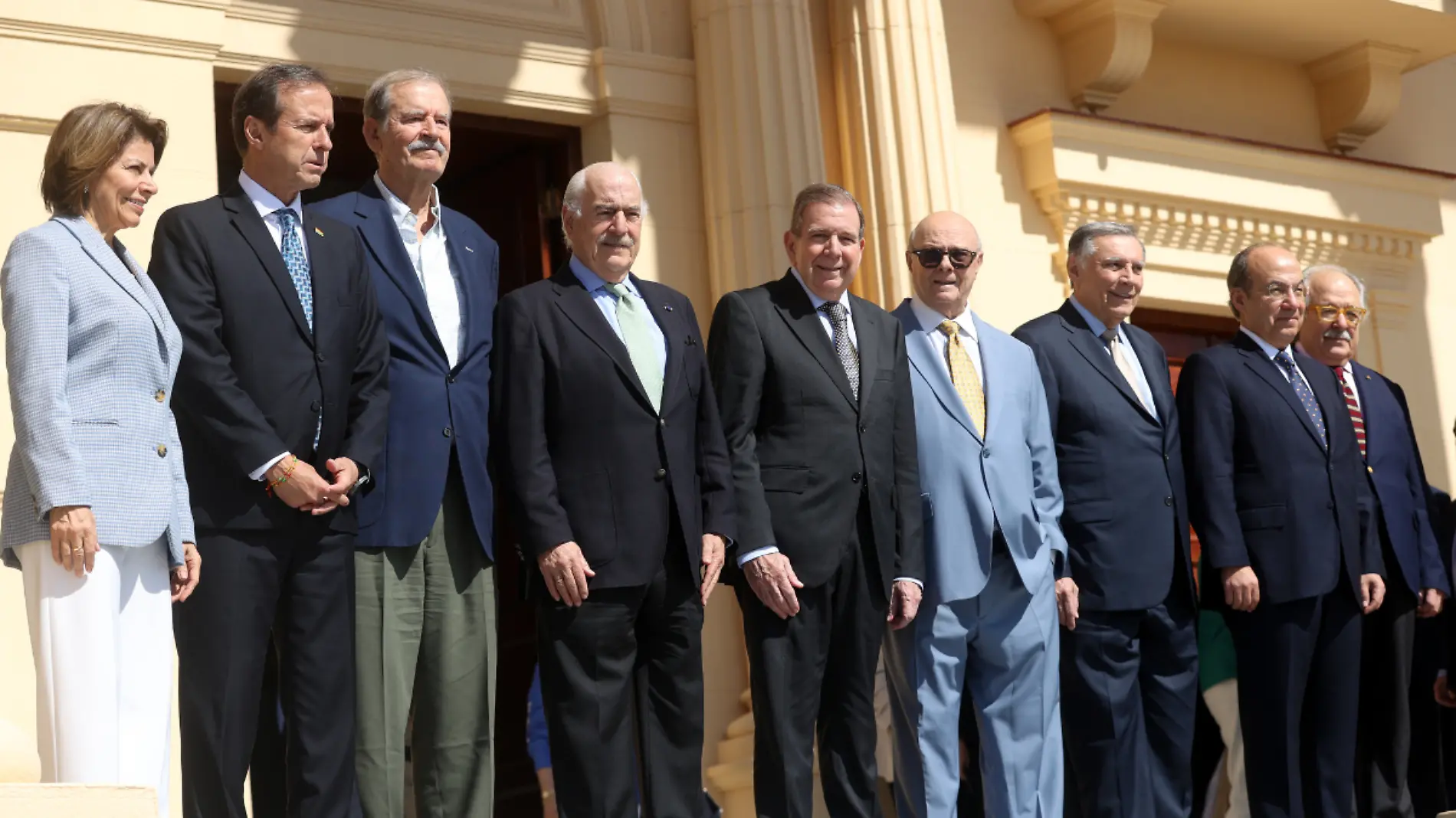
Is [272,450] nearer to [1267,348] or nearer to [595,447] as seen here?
[595,447]

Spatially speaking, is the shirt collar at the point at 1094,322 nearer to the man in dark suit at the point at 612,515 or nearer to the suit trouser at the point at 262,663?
the man in dark suit at the point at 612,515

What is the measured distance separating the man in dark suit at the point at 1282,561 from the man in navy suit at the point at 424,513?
2.16 metres

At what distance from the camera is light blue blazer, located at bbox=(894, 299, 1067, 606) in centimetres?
470

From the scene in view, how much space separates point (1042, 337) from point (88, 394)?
104 inches

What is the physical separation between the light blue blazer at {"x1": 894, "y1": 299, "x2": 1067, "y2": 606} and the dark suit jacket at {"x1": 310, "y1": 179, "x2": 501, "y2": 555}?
118cm

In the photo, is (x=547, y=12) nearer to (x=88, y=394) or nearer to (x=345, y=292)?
(x=345, y=292)

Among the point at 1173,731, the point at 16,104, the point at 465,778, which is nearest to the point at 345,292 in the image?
the point at 465,778

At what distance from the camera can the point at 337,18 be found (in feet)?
19.2

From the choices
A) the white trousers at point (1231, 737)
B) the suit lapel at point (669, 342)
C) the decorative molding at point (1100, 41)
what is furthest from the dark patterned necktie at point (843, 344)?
the decorative molding at point (1100, 41)

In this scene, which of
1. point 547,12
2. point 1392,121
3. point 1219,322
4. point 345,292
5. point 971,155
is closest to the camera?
point 345,292

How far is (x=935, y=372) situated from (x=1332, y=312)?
5.47 feet

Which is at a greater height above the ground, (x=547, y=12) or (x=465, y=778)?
(x=547, y=12)

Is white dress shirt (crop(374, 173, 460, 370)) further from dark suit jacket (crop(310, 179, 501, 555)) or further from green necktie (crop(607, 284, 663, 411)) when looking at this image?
green necktie (crop(607, 284, 663, 411))

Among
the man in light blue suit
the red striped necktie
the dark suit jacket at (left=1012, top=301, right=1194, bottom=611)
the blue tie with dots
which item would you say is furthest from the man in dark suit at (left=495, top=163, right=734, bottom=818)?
the red striped necktie
